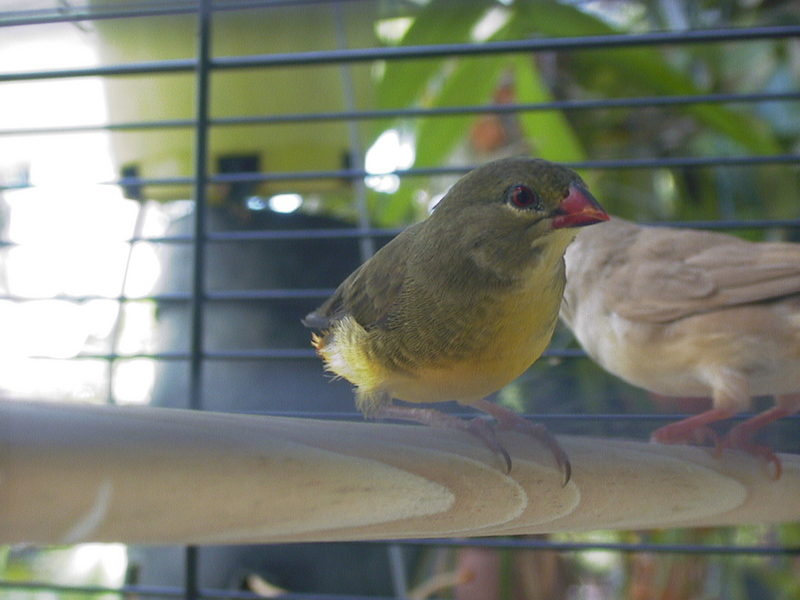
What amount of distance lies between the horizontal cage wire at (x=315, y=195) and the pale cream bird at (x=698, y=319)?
6 centimetres

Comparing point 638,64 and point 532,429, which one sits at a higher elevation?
point 638,64

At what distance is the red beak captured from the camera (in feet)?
1.85

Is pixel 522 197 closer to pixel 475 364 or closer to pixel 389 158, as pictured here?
pixel 475 364

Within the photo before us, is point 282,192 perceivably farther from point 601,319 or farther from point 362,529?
point 362,529

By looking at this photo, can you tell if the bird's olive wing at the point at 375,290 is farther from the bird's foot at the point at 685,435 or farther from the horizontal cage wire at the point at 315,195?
the bird's foot at the point at 685,435

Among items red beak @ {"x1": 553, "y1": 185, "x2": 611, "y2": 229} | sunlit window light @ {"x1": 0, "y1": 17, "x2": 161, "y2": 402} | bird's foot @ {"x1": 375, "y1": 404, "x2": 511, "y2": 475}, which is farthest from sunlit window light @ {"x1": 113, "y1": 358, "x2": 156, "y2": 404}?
red beak @ {"x1": 553, "y1": 185, "x2": 611, "y2": 229}

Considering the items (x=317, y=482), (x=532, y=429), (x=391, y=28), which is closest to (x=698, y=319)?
(x=532, y=429)

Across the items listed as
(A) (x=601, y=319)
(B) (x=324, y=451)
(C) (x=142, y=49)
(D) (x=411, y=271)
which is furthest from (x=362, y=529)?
(C) (x=142, y=49)

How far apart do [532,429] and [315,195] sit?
110cm

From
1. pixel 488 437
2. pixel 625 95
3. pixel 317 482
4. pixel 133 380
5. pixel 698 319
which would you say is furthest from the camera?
pixel 625 95

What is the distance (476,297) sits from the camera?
65 cm

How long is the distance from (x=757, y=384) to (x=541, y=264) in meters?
0.51

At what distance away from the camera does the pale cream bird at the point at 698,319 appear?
3.18ft

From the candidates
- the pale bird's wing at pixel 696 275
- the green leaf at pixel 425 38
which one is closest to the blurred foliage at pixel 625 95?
the green leaf at pixel 425 38
